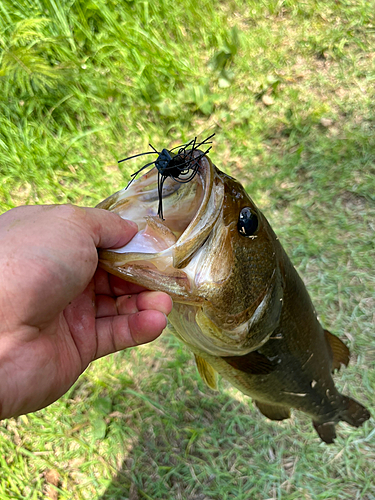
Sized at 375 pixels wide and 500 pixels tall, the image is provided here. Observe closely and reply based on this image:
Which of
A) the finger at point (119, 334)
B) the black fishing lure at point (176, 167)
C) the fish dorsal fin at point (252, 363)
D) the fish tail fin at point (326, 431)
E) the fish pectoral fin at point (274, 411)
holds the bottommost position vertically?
the fish tail fin at point (326, 431)

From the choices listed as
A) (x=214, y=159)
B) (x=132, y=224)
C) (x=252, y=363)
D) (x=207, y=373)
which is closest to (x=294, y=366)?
(x=252, y=363)

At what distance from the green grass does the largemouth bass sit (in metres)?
1.24

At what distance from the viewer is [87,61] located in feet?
9.80

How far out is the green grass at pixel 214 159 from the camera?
2.58 meters

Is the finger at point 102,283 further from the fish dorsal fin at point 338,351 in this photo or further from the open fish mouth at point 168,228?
the fish dorsal fin at point 338,351

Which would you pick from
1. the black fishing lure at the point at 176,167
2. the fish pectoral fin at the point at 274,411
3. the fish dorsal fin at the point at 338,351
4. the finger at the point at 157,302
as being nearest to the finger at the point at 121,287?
the finger at the point at 157,302

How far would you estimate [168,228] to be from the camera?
1.22 meters

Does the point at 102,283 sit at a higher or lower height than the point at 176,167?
lower

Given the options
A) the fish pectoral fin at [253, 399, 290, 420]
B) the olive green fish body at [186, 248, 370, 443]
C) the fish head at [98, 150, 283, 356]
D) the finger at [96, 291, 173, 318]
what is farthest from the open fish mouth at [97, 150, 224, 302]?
the fish pectoral fin at [253, 399, 290, 420]

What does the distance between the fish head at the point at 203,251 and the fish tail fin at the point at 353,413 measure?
1.34 m

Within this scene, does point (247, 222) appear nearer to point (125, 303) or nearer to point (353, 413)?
point (125, 303)

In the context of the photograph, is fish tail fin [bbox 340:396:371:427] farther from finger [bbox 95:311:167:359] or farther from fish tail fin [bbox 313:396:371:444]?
finger [bbox 95:311:167:359]

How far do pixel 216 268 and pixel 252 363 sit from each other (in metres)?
0.68

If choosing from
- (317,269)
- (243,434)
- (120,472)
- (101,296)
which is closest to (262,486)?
(243,434)
